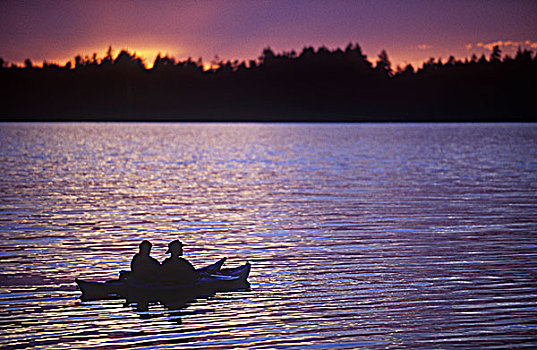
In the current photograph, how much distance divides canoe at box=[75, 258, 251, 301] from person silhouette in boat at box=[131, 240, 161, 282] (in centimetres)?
15

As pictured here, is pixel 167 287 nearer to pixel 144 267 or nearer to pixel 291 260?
pixel 144 267

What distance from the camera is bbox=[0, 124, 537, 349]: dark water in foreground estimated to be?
15742mm

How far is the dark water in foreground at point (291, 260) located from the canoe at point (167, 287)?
445mm

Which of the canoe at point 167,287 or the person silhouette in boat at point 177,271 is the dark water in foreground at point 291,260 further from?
the person silhouette in boat at point 177,271

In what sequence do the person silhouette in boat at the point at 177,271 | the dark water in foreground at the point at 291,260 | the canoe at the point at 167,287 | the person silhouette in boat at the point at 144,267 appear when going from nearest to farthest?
the dark water in foreground at the point at 291,260, the canoe at the point at 167,287, the person silhouette in boat at the point at 144,267, the person silhouette in boat at the point at 177,271

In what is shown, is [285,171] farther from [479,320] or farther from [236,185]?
[479,320]

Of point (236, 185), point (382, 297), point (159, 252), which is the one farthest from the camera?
point (236, 185)

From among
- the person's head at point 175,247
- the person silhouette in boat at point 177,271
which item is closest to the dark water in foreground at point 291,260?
the person silhouette in boat at point 177,271

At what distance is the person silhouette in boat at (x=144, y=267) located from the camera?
18.5 metres

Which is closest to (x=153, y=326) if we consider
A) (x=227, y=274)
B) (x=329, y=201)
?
(x=227, y=274)

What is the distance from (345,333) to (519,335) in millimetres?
3560

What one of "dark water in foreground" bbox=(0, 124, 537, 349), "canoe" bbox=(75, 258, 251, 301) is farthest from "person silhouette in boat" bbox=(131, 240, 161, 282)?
"dark water in foreground" bbox=(0, 124, 537, 349)

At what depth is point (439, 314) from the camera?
17.1 m

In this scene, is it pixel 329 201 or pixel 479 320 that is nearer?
pixel 479 320
